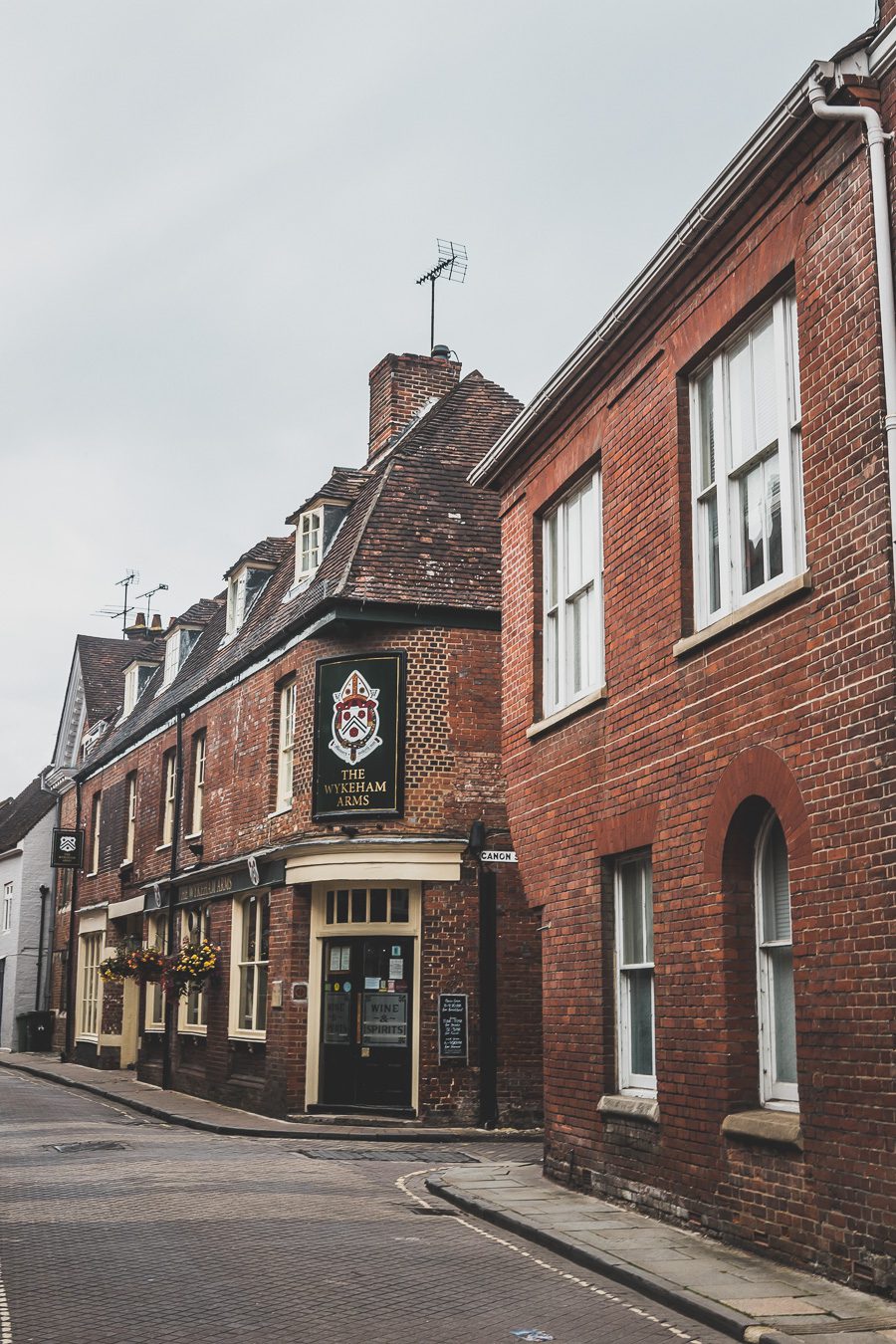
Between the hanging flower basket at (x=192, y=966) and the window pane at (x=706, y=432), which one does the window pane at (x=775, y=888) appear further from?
the hanging flower basket at (x=192, y=966)

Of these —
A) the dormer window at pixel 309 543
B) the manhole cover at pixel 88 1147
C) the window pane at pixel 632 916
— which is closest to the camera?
the window pane at pixel 632 916

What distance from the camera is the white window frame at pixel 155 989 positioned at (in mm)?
27766

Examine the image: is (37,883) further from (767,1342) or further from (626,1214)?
(767,1342)

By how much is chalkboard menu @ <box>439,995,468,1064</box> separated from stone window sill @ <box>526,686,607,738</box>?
20.6ft

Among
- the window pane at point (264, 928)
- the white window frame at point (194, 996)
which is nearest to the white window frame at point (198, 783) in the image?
the white window frame at point (194, 996)

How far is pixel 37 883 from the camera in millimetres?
42219

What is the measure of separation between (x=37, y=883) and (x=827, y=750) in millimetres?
36968

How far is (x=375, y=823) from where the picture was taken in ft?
65.0

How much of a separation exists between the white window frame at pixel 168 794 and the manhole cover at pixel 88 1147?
11469mm

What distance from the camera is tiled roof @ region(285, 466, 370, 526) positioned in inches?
908

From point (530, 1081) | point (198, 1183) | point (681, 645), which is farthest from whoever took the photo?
point (530, 1081)

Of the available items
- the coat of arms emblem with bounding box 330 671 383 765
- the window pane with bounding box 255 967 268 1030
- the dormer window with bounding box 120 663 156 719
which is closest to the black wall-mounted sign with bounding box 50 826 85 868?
the dormer window with bounding box 120 663 156 719

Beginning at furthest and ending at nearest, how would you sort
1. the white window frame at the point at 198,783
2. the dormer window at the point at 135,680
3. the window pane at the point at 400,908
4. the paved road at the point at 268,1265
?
1. the dormer window at the point at 135,680
2. the white window frame at the point at 198,783
3. the window pane at the point at 400,908
4. the paved road at the point at 268,1265

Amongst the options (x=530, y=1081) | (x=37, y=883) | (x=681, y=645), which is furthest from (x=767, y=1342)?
(x=37, y=883)
